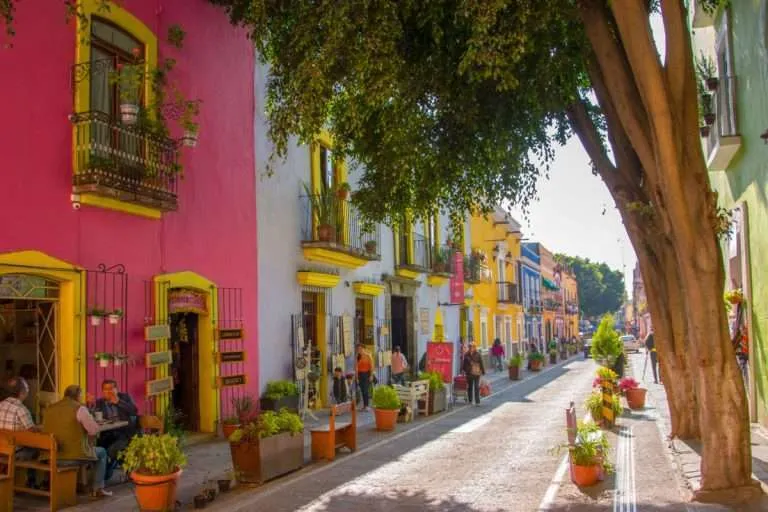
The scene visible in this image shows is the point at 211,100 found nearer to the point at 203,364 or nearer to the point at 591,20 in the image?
the point at 203,364

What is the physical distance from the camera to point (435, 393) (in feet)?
55.9

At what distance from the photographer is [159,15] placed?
12.4m

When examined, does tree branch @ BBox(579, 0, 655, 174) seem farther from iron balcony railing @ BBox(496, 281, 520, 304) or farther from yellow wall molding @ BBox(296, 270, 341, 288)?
iron balcony railing @ BBox(496, 281, 520, 304)

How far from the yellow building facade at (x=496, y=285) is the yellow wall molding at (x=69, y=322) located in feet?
70.9

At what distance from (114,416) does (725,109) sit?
34.3 ft

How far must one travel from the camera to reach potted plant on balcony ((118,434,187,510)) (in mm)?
7930

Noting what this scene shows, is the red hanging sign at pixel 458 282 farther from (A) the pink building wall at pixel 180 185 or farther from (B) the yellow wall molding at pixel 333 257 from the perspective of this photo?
(A) the pink building wall at pixel 180 185

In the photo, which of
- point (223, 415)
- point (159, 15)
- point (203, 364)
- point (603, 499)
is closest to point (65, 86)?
point (159, 15)

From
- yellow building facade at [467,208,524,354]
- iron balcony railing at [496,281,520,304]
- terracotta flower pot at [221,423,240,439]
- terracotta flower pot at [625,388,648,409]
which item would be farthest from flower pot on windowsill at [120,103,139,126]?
iron balcony railing at [496,281,520,304]

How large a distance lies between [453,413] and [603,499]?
9144 mm

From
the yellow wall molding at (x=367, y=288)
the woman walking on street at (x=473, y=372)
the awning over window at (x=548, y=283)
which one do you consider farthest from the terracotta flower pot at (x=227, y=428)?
the awning over window at (x=548, y=283)

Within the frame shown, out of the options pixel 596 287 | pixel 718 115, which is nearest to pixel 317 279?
pixel 718 115

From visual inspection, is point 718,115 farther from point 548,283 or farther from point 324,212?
point 548,283

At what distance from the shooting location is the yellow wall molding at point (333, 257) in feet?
55.6
